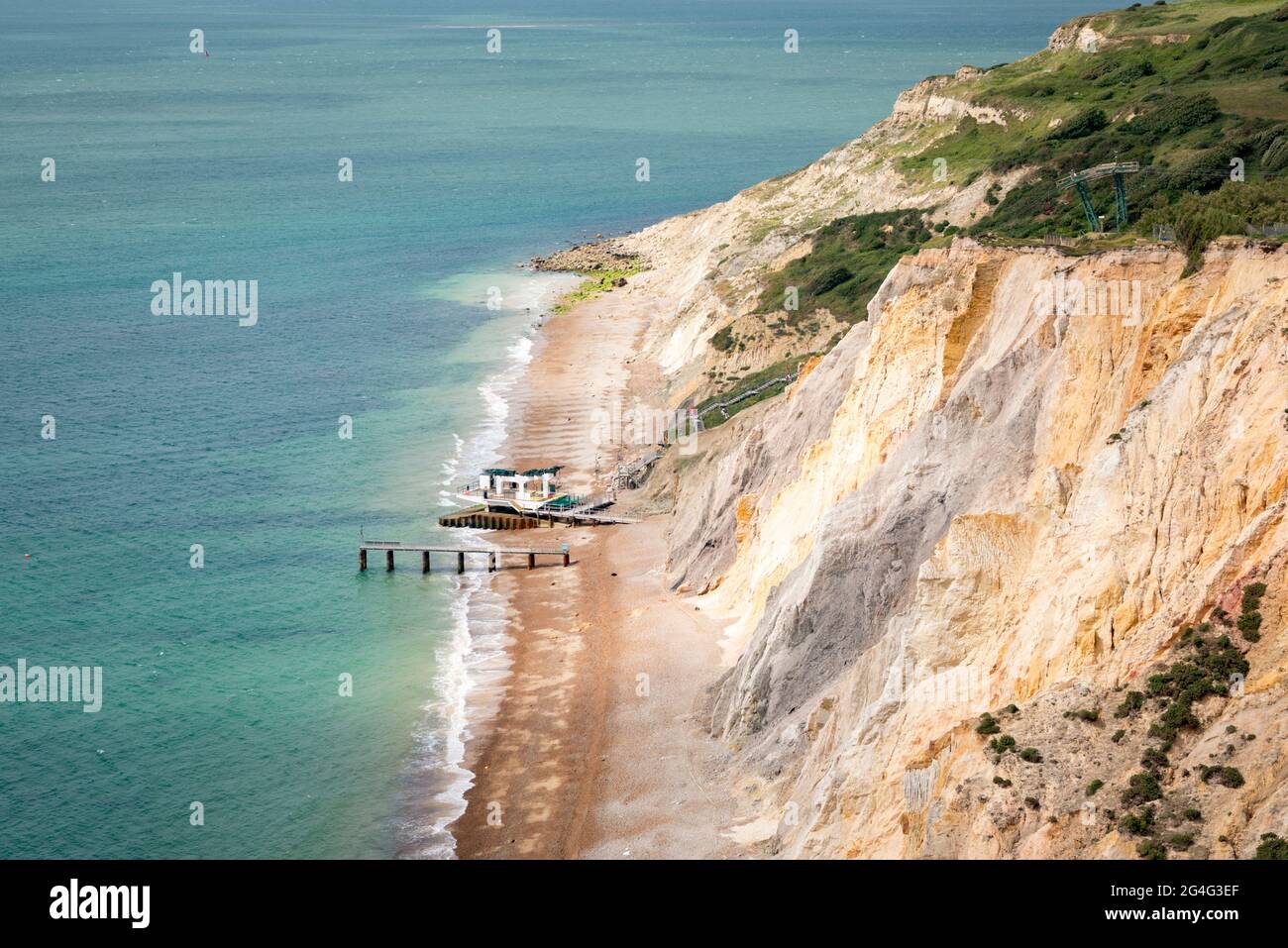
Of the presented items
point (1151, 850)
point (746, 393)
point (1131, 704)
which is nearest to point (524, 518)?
point (746, 393)

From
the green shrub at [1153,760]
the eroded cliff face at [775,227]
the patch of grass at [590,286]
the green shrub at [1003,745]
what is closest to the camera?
the green shrub at [1153,760]

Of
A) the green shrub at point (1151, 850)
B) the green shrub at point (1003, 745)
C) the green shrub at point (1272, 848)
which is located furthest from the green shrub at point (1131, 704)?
the green shrub at point (1272, 848)

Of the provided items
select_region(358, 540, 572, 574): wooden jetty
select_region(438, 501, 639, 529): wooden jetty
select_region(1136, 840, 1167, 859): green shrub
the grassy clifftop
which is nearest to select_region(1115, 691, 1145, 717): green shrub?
select_region(1136, 840, 1167, 859): green shrub

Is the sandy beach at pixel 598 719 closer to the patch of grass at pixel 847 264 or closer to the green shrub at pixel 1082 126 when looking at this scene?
the patch of grass at pixel 847 264

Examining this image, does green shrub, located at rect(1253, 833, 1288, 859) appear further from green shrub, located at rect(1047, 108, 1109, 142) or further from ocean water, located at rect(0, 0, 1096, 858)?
green shrub, located at rect(1047, 108, 1109, 142)

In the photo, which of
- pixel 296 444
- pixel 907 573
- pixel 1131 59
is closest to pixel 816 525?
pixel 907 573
